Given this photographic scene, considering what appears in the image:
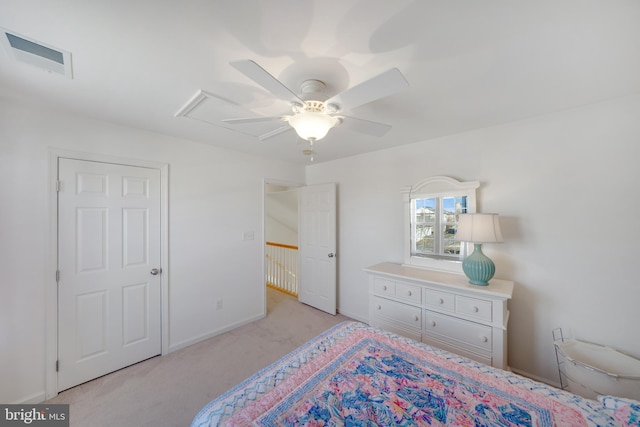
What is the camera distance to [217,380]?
212 centimetres

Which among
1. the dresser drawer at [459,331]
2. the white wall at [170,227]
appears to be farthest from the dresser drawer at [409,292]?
the white wall at [170,227]

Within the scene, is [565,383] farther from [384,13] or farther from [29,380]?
[29,380]

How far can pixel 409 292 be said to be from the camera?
2311 millimetres

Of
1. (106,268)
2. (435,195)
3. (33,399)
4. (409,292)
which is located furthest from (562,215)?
(33,399)

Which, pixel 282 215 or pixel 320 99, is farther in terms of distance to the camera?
pixel 282 215

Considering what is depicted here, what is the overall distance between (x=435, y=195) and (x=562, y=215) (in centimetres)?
101

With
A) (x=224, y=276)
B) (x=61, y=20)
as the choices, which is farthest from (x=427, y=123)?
(x=224, y=276)

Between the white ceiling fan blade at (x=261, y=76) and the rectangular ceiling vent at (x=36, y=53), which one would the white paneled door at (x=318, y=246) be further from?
the rectangular ceiling vent at (x=36, y=53)

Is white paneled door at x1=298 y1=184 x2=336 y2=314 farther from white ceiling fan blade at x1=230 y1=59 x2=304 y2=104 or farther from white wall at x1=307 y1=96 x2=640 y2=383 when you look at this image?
white ceiling fan blade at x1=230 y1=59 x2=304 y2=104

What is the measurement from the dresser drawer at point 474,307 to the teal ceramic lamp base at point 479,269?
17cm

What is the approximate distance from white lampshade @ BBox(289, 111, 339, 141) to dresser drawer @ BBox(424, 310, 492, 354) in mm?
1914

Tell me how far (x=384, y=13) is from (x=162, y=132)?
2414mm

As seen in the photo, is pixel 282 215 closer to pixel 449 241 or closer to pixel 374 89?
pixel 449 241

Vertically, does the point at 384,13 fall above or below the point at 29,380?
above
